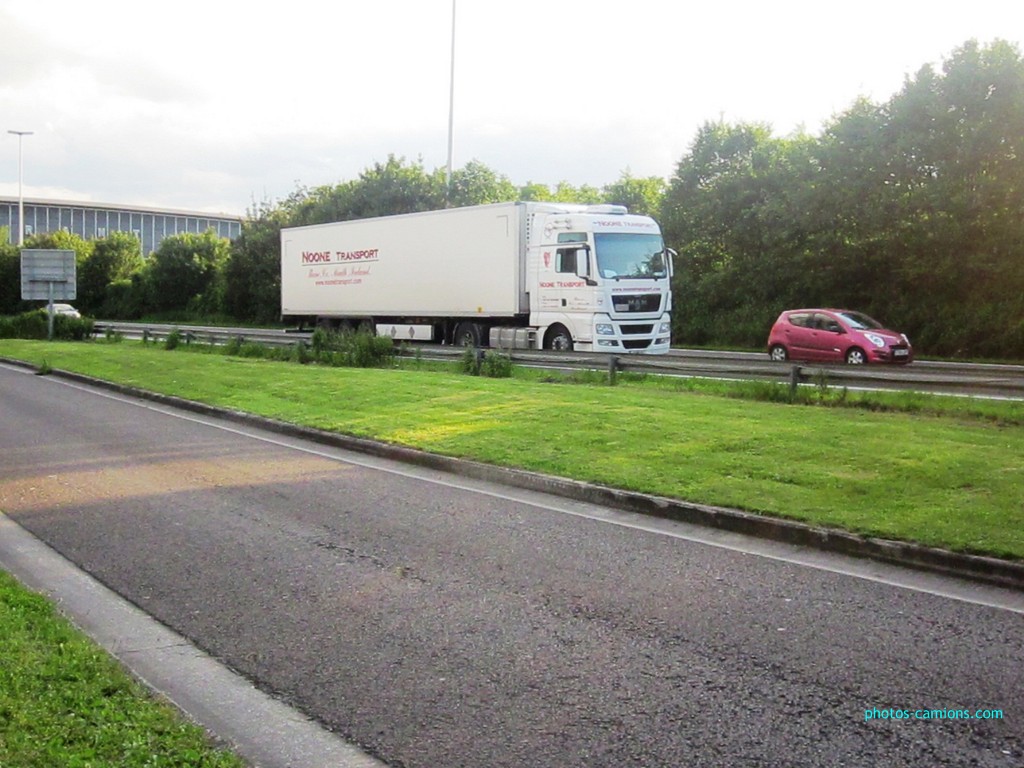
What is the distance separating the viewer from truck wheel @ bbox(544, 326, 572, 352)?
85.6 ft

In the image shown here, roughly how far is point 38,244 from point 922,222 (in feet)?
262

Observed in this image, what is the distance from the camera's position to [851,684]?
16.2 ft

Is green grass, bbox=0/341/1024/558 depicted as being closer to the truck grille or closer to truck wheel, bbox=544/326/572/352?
the truck grille

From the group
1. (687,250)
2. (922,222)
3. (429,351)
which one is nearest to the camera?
(429,351)

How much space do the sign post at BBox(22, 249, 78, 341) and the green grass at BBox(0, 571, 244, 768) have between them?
A: 126ft

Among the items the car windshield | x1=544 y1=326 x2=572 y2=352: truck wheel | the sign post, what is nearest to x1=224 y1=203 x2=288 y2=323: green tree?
the sign post

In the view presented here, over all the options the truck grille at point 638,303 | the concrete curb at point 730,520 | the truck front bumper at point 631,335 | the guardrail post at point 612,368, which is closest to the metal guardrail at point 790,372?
the guardrail post at point 612,368

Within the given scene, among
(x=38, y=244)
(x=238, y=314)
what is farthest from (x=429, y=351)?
(x=38, y=244)

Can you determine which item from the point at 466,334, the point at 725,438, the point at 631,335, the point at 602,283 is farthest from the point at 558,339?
the point at 725,438

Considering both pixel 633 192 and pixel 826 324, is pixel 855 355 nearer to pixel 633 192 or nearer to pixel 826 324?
pixel 826 324

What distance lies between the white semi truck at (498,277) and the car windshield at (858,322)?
459 cm

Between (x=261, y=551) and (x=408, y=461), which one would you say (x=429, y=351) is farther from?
(x=261, y=551)

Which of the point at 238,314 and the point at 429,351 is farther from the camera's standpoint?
the point at 238,314

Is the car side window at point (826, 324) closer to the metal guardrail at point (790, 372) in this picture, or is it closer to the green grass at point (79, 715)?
the metal guardrail at point (790, 372)
